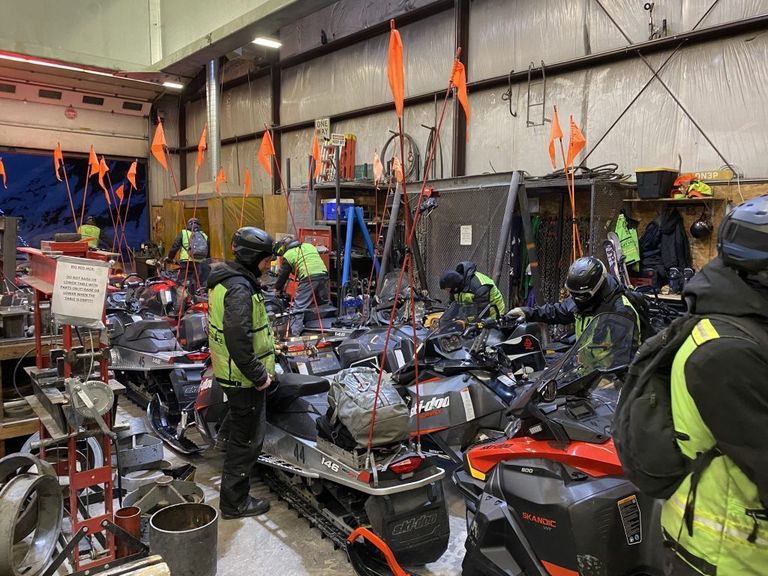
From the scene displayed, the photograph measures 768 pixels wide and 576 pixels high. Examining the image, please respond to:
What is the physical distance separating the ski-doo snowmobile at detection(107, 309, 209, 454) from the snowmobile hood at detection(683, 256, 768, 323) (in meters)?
3.73

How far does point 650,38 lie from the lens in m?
7.01

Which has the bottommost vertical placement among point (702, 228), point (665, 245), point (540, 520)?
point (540, 520)

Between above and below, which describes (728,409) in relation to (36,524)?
above

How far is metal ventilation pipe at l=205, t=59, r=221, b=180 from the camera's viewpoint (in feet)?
43.6

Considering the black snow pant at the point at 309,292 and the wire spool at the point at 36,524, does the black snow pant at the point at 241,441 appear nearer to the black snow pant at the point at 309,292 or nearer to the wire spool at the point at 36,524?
the wire spool at the point at 36,524

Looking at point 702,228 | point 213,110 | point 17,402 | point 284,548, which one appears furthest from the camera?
point 213,110

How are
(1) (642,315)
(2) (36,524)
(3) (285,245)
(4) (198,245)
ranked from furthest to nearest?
(4) (198,245) → (3) (285,245) → (1) (642,315) → (2) (36,524)

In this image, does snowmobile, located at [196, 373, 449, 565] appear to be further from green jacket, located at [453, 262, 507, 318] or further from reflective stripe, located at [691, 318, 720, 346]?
green jacket, located at [453, 262, 507, 318]

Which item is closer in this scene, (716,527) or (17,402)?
(716,527)

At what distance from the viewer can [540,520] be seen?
7.06ft

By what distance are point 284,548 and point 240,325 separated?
4.05 feet

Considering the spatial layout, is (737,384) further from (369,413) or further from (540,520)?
(369,413)

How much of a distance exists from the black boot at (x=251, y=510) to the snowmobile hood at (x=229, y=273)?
4.33ft

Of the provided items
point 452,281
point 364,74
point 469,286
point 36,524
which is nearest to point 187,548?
point 36,524
